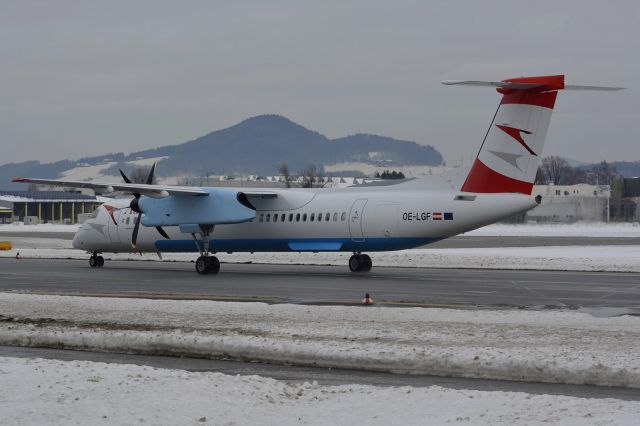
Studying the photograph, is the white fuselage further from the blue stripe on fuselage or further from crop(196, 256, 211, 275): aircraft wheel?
crop(196, 256, 211, 275): aircraft wheel

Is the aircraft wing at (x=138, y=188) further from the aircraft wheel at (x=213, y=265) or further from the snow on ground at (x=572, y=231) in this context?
the snow on ground at (x=572, y=231)

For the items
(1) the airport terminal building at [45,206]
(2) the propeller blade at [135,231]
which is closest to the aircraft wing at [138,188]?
(2) the propeller blade at [135,231]

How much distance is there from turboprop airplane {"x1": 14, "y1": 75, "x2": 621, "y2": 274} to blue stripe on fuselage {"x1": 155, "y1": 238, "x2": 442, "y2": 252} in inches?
1.6

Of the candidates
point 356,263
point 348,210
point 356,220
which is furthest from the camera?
point 356,263

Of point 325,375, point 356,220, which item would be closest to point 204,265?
point 356,220

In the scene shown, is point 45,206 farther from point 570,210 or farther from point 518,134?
point 518,134

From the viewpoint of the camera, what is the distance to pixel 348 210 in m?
32.7

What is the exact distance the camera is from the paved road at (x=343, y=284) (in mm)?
23281

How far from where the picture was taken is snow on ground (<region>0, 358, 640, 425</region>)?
9.38m

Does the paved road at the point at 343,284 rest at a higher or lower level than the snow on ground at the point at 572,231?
lower

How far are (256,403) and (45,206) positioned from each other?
5830 inches

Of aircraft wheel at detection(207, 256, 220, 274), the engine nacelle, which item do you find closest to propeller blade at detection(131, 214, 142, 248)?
the engine nacelle

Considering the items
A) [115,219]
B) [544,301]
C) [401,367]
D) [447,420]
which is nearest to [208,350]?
[401,367]

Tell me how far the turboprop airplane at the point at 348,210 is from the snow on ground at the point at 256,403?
1731 cm
